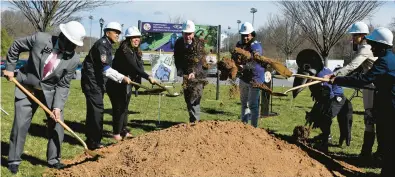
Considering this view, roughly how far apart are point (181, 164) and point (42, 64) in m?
2.14

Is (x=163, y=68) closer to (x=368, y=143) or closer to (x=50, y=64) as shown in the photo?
(x=368, y=143)

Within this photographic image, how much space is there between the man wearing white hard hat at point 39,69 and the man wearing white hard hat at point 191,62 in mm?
2295

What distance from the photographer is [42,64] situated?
5.29 m

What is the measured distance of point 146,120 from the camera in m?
9.77

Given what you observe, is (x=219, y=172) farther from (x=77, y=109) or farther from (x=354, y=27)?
(x=77, y=109)

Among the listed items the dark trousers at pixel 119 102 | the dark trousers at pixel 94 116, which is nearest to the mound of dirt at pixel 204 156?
the dark trousers at pixel 94 116

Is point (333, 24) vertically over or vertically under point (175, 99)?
over

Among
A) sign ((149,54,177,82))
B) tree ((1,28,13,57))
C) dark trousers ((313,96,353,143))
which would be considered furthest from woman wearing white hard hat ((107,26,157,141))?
tree ((1,28,13,57))

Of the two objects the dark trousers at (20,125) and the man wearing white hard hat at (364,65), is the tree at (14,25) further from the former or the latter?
the man wearing white hard hat at (364,65)

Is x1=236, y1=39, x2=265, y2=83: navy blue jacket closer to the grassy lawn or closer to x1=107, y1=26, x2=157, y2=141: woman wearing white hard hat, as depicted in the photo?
the grassy lawn

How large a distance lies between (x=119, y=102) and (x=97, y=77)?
33.5 inches

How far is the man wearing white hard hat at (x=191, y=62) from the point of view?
7258 millimetres

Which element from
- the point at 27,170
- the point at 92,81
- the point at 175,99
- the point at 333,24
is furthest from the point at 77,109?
the point at 333,24

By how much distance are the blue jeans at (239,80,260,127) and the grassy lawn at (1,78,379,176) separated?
79cm
